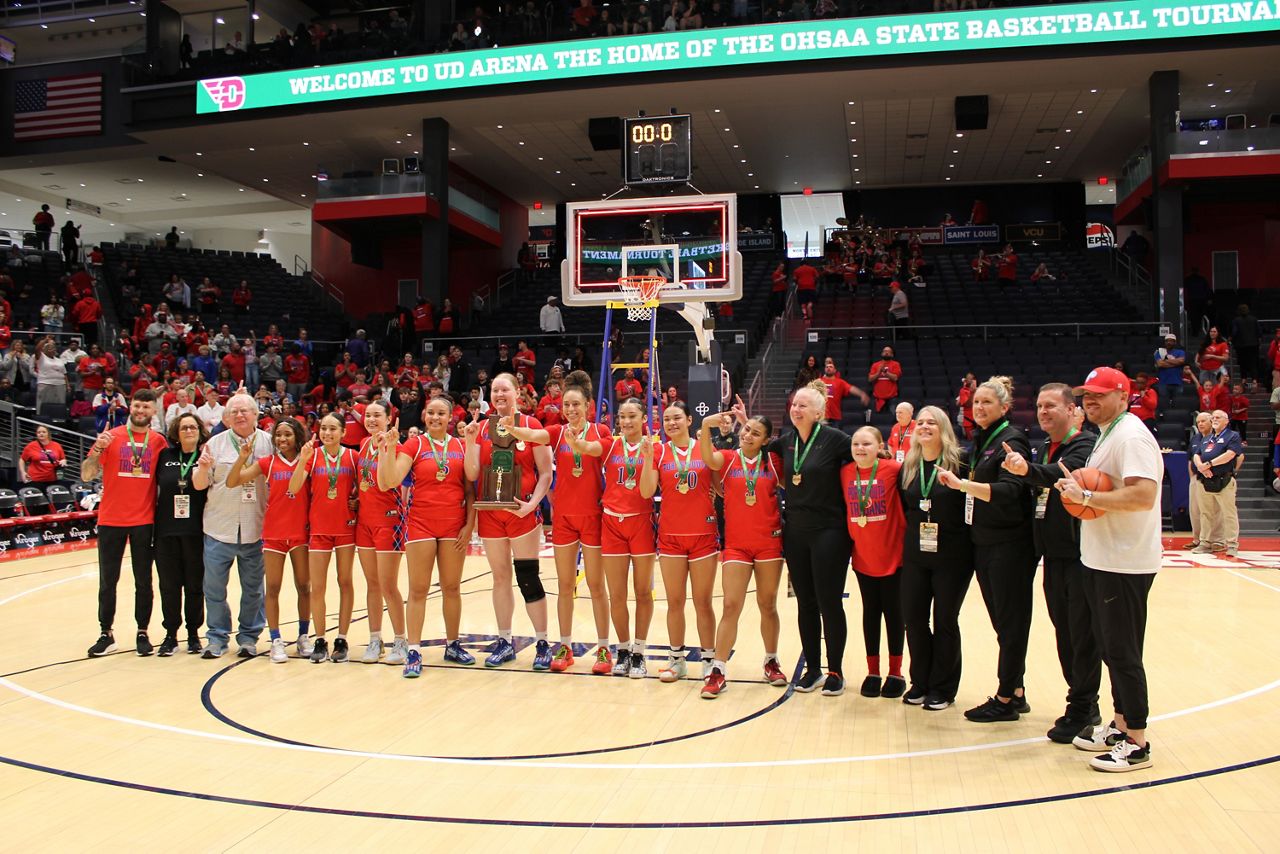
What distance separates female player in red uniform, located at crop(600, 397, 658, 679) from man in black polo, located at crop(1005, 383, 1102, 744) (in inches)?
91.5

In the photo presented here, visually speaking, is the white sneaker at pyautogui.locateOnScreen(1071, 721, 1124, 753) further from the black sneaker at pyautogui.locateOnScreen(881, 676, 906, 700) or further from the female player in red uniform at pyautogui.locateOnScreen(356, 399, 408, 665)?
the female player in red uniform at pyautogui.locateOnScreen(356, 399, 408, 665)

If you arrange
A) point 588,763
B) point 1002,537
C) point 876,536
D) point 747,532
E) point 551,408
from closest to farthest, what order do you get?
point 588,763, point 1002,537, point 876,536, point 747,532, point 551,408

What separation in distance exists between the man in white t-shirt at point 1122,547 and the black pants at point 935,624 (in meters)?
0.86

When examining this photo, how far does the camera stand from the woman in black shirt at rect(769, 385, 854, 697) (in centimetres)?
585

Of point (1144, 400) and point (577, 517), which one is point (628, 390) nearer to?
point (1144, 400)

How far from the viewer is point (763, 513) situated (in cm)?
604

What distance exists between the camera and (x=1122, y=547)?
14.9 ft

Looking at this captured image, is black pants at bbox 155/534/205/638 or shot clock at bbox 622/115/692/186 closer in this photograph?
black pants at bbox 155/534/205/638

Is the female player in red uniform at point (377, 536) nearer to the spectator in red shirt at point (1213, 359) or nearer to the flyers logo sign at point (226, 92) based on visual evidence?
the spectator in red shirt at point (1213, 359)

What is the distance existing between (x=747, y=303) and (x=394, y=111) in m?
8.77

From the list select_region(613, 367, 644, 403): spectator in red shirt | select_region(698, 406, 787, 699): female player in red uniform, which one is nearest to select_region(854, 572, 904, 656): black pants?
select_region(698, 406, 787, 699): female player in red uniform

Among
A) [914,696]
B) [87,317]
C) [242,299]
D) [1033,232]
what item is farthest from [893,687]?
[1033,232]

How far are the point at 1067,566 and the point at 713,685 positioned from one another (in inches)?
84.3

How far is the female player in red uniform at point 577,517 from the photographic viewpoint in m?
6.45
